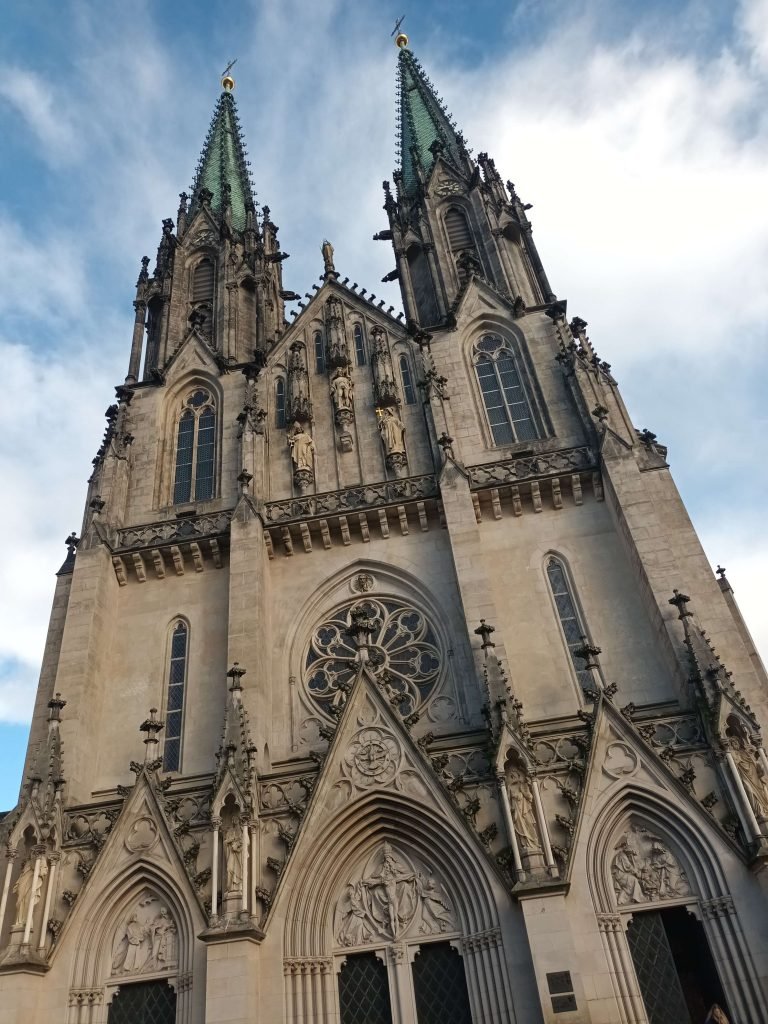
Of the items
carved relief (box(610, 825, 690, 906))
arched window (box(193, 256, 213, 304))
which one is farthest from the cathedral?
arched window (box(193, 256, 213, 304))

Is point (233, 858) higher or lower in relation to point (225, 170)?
lower

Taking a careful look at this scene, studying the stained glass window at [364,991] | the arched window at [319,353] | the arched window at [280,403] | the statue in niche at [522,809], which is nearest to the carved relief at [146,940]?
the stained glass window at [364,991]

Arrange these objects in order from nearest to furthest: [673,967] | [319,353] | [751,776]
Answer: [673,967]
[751,776]
[319,353]

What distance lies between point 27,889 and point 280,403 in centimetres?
1176

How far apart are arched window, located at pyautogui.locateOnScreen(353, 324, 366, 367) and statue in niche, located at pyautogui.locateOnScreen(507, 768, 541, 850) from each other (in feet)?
38.2

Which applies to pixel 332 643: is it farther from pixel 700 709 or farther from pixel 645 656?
pixel 700 709

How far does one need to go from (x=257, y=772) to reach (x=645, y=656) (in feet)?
22.3

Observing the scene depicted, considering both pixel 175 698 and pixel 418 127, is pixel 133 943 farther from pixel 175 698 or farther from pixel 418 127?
pixel 418 127

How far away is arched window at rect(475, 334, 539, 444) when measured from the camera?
18203 millimetres

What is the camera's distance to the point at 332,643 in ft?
51.7

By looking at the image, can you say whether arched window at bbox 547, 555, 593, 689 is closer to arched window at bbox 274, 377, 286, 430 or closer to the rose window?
the rose window

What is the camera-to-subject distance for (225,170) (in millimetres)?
31094

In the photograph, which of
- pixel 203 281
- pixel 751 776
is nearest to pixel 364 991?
pixel 751 776

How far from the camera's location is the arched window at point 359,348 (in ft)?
67.2
